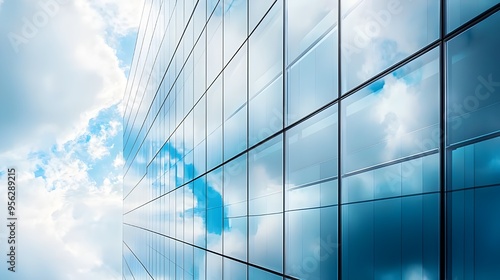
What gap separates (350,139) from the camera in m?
7.88

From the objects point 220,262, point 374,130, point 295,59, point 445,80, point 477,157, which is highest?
point 295,59

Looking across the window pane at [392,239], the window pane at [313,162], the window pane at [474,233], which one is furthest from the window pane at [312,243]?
the window pane at [474,233]

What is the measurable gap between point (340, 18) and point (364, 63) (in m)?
1.18

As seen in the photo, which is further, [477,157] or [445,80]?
[445,80]

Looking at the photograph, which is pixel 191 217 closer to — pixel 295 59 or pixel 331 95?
pixel 295 59

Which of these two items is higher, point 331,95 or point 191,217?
point 331,95

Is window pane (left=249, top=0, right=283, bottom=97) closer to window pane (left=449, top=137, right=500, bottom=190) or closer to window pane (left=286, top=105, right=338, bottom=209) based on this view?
window pane (left=286, top=105, right=338, bottom=209)

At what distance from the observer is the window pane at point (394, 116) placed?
603cm

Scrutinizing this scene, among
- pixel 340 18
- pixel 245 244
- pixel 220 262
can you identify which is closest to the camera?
pixel 340 18

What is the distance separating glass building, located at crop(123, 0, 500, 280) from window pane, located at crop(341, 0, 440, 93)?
0.07 feet

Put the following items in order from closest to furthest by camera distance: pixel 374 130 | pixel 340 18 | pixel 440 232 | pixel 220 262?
pixel 440 232, pixel 374 130, pixel 340 18, pixel 220 262

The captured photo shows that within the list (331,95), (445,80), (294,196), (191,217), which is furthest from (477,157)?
(191,217)

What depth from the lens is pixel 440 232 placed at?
5754 mm

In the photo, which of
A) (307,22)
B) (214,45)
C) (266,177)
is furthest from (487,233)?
(214,45)
